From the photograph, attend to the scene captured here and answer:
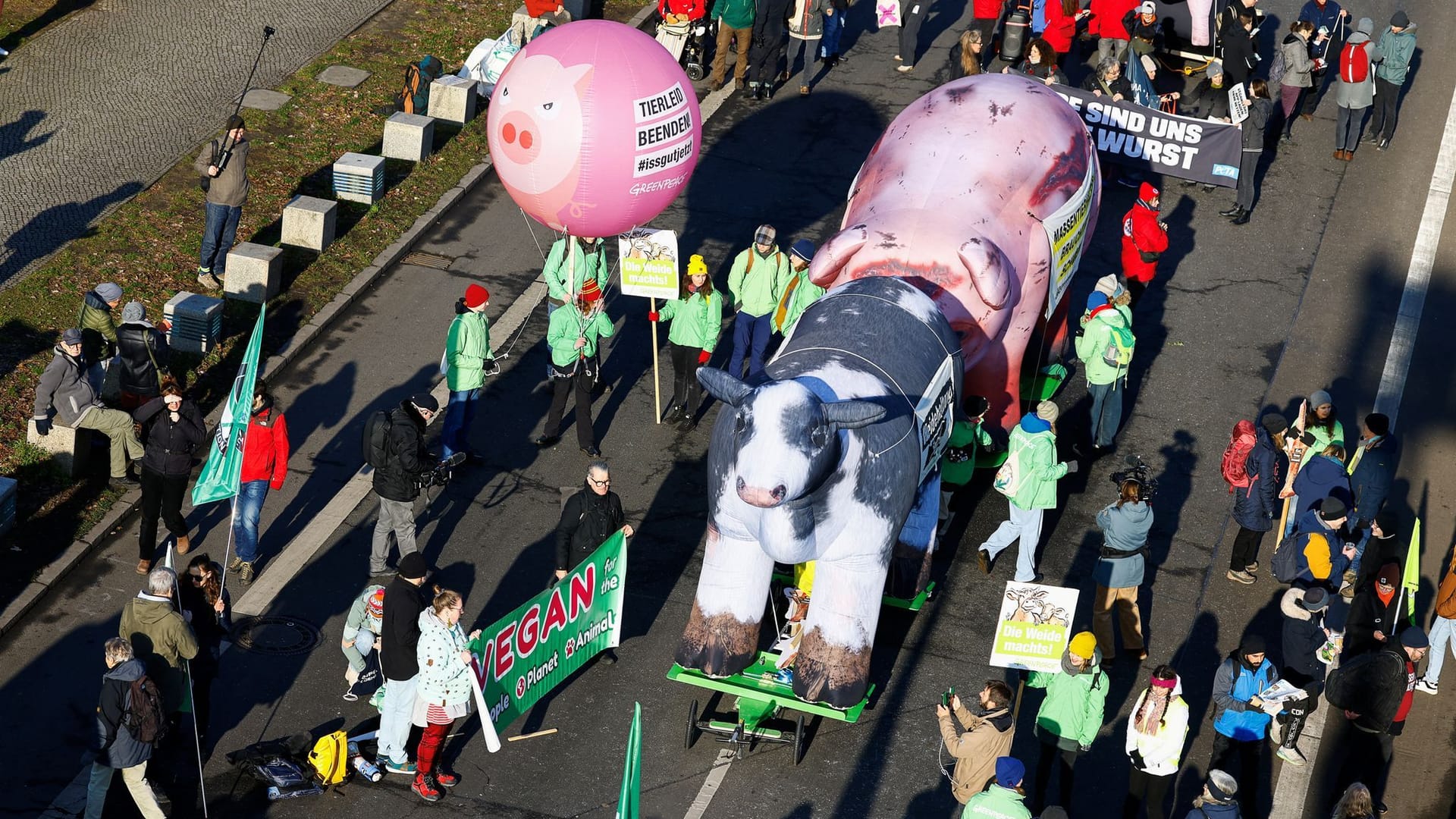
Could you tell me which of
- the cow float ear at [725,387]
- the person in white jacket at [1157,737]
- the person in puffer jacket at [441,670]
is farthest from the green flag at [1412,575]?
the person in puffer jacket at [441,670]

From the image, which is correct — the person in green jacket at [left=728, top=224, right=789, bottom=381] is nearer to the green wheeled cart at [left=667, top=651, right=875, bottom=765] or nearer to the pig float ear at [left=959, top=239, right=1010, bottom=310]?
the pig float ear at [left=959, top=239, right=1010, bottom=310]

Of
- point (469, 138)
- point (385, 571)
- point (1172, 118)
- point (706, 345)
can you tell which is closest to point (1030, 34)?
point (1172, 118)

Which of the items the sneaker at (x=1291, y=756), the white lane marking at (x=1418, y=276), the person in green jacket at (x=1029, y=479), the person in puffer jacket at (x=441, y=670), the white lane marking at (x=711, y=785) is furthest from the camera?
the white lane marking at (x=1418, y=276)

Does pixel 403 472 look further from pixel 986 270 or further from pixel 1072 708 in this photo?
pixel 1072 708

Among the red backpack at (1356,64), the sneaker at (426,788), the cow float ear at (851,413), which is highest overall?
the cow float ear at (851,413)

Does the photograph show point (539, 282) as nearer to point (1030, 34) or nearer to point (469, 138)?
point (469, 138)

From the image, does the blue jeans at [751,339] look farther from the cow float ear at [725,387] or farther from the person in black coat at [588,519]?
the cow float ear at [725,387]
